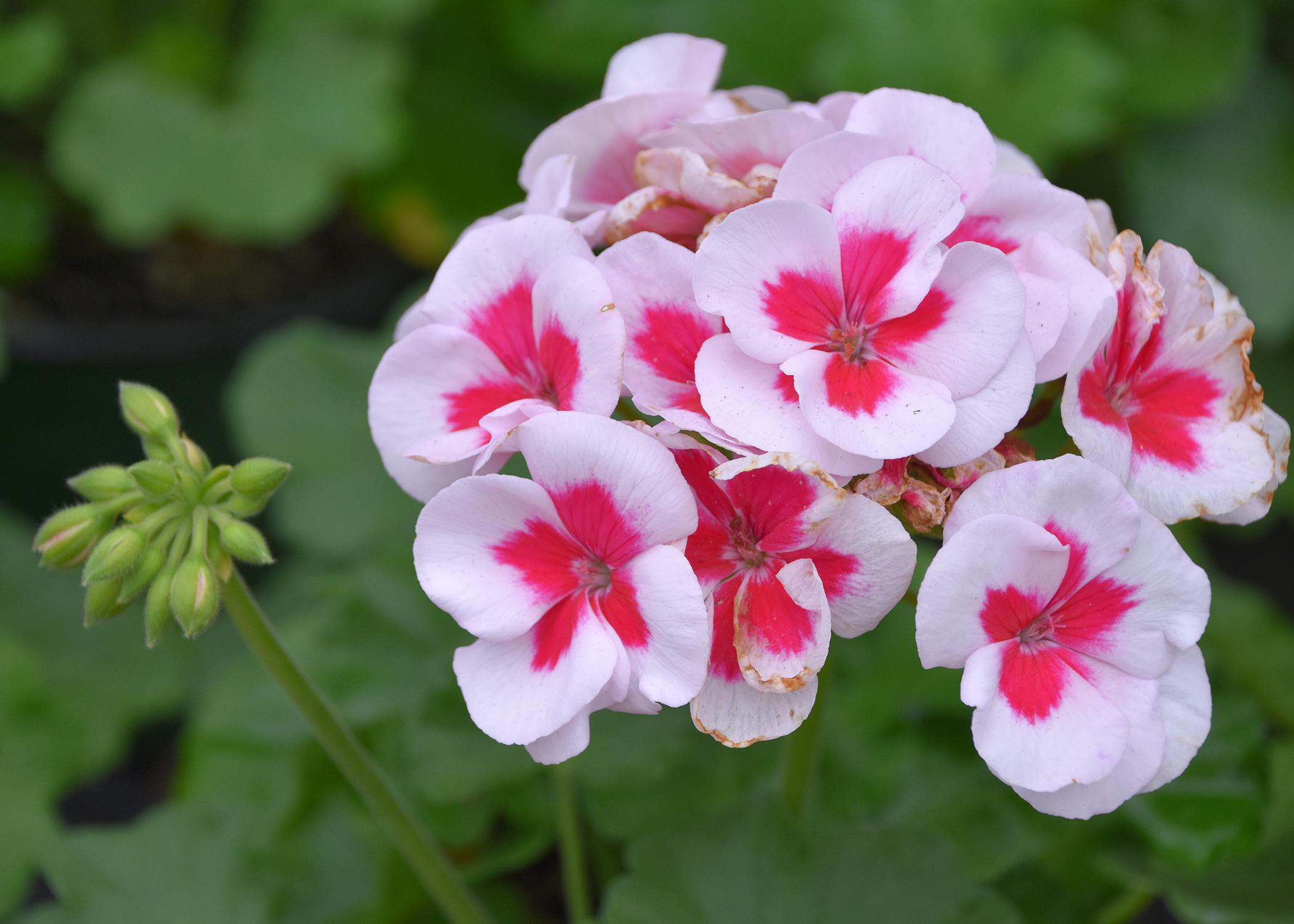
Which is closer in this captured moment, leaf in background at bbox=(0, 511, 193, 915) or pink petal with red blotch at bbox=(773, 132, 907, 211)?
pink petal with red blotch at bbox=(773, 132, 907, 211)

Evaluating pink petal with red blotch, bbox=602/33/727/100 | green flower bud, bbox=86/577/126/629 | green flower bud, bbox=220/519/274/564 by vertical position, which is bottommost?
green flower bud, bbox=86/577/126/629

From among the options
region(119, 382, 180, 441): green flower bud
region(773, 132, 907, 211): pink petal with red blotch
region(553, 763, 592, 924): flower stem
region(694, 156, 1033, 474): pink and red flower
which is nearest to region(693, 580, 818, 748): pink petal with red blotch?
region(694, 156, 1033, 474): pink and red flower

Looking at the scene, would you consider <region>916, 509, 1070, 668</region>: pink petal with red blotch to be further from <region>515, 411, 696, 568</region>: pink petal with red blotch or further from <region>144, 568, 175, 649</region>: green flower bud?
<region>144, 568, 175, 649</region>: green flower bud

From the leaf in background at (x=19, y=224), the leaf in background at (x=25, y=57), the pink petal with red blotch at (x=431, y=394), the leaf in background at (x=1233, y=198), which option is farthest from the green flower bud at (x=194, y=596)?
the leaf in background at (x=1233, y=198)

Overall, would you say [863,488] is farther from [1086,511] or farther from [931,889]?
[931,889]

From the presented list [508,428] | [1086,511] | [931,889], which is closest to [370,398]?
[508,428]

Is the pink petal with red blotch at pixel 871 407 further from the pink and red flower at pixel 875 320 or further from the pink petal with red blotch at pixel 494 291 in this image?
the pink petal with red blotch at pixel 494 291

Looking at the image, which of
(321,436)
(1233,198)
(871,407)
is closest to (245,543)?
(871,407)
